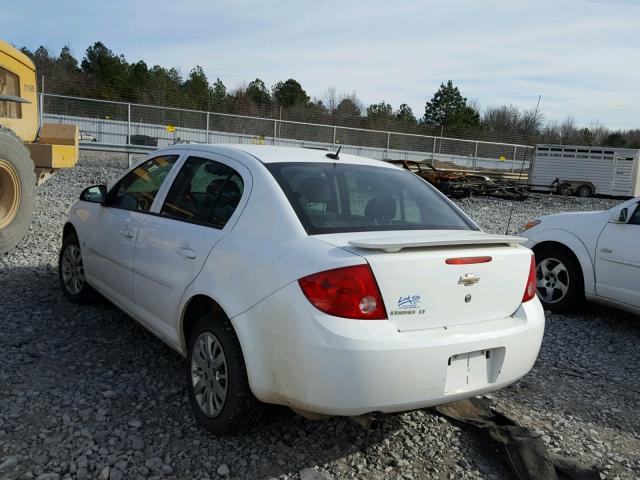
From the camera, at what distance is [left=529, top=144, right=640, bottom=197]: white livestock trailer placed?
2131 cm

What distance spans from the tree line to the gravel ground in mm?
3709

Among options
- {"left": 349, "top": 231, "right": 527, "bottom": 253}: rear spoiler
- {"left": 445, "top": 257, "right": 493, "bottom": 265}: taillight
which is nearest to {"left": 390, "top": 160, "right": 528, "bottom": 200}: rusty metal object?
{"left": 349, "top": 231, "right": 527, "bottom": 253}: rear spoiler

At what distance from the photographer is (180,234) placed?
3.52 m

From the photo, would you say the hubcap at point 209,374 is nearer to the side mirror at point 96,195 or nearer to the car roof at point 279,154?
the car roof at point 279,154

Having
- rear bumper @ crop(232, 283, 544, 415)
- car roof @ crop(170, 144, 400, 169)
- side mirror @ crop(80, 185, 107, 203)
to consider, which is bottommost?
rear bumper @ crop(232, 283, 544, 415)

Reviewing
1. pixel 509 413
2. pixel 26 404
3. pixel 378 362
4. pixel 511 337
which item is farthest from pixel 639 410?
pixel 26 404

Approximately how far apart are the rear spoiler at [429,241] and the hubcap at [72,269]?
3.28 metres

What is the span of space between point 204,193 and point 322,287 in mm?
1354

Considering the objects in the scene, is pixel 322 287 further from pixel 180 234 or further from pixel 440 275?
pixel 180 234

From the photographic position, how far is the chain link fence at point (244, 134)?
62.9 feet

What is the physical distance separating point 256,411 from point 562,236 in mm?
4275

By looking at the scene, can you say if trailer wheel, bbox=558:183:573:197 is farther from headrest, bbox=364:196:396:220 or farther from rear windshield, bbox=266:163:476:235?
headrest, bbox=364:196:396:220

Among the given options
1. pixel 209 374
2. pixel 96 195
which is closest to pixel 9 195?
pixel 96 195

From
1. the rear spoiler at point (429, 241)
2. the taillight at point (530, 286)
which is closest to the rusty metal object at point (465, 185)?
the taillight at point (530, 286)
